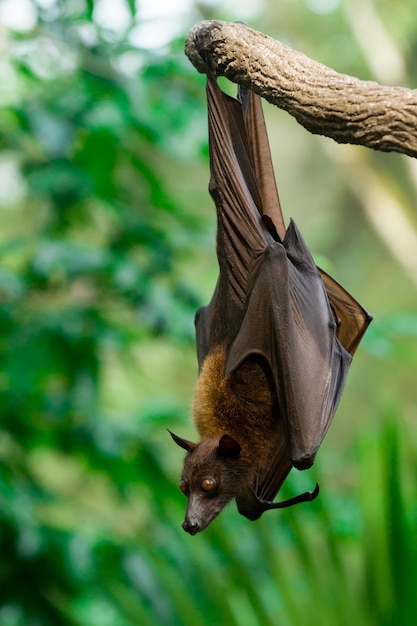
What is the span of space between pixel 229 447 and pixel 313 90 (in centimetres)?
113

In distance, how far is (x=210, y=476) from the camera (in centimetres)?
252

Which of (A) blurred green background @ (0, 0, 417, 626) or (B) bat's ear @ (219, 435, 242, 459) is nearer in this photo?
(B) bat's ear @ (219, 435, 242, 459)

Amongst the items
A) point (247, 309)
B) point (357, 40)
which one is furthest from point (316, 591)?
point (357, 40)

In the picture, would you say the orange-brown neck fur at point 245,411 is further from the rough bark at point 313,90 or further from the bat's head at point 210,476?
the rough bark at point 313,90

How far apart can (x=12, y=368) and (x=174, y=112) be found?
1.64 meters

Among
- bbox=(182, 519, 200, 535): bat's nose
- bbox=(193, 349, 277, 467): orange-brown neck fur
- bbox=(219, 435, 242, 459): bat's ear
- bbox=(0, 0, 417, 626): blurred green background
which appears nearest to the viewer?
bbox=(182, 519, 200, 535): bat's nose

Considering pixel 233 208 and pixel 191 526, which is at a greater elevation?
pixel 233 208

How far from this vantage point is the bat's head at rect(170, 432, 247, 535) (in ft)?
8.17

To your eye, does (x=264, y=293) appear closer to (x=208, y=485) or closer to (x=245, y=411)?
(x=245, y=411)

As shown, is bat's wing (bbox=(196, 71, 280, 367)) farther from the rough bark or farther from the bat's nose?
the bat's nose

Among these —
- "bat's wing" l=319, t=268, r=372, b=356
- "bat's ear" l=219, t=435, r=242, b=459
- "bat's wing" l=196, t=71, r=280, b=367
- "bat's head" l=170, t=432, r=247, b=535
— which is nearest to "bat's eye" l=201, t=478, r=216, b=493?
"bat's head" l=170, t=432, r=247, b=535

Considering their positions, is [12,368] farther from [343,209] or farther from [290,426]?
[343,209]

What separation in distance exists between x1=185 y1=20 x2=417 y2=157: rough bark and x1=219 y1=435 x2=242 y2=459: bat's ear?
39.1 inches

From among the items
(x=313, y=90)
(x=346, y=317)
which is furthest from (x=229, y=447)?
(x=313, y=90)
